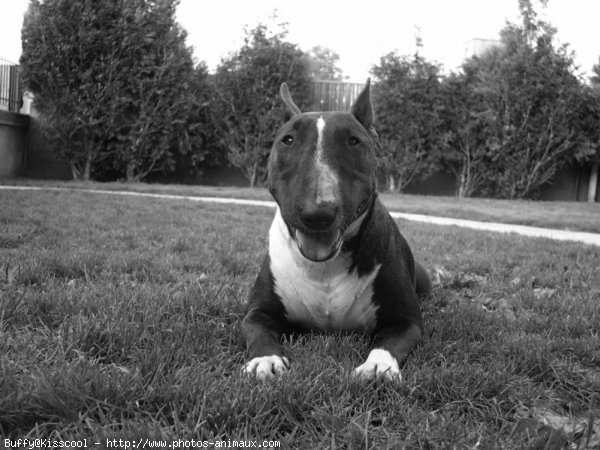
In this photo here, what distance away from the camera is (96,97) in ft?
36.4

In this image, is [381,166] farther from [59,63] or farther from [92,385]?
[92,385]

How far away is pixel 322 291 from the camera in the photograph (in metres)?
2.29

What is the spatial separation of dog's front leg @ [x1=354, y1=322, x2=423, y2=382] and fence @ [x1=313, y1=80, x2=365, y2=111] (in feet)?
37.0

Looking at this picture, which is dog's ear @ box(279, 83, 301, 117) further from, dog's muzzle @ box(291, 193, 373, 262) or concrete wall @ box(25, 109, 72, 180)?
concrete wall @ box(25, 109, 72, 180)

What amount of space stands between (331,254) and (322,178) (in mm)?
296

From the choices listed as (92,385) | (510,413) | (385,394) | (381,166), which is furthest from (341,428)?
(381,166)

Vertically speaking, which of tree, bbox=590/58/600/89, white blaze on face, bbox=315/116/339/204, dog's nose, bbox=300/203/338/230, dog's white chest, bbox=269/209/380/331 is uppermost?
tree, bbox=590/58/600/89

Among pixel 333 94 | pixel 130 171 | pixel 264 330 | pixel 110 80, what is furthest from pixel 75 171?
pixel 264 330

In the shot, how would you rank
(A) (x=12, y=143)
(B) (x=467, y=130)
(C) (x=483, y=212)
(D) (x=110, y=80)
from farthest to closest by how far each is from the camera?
(B) (x=467, y=130), (A) (x=12, y=143), (D) (x=110, y=80), (C) (x=483, y=212)

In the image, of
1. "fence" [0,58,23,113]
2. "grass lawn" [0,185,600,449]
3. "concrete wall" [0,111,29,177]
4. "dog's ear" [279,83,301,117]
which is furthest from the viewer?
Result: "fence" [0,58,23,113]

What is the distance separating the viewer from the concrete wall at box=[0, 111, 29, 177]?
11.4 metres

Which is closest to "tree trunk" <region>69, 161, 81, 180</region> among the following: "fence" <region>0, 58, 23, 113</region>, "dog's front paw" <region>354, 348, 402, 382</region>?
"fence" <region>0, 58, 23, 113</region>

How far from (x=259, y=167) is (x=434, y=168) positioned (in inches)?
157

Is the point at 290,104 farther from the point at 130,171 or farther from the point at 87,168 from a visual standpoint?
the point at 87,168
